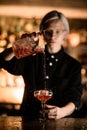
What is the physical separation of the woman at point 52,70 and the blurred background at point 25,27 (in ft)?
6.02

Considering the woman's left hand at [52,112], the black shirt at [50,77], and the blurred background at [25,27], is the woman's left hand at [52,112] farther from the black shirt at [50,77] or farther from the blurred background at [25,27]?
the blurred background at [25,27]

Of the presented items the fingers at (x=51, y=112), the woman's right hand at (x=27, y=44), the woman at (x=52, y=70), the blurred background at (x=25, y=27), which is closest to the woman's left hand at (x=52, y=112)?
the fingers at (x=51, y=112)

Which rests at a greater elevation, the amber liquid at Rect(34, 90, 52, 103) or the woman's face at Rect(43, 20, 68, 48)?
the woman's face at Rect(43, 20, 68, 48)

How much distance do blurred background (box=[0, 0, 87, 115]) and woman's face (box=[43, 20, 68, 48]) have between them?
6.55 feet

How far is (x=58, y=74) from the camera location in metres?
3.37

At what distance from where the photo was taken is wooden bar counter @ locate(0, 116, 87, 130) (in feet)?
8.29

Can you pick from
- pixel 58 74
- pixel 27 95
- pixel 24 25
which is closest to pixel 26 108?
pixel 27 95

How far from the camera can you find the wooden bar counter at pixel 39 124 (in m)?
2.53

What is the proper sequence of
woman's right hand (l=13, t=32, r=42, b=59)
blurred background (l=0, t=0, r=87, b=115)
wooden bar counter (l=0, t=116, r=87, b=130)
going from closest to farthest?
wooden bar counter (l=0, t=116, r=87, b=130)
woman's right hand (l=13, t=32, r=42, b=59)
blurred background (l=0, t=0, r=87, b=115)

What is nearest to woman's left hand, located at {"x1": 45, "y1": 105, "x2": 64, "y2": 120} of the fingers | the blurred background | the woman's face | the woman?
the fingers

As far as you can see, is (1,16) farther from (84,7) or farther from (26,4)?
(84,7)

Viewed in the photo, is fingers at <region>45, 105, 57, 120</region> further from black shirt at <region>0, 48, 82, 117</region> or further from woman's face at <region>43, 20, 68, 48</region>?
woman's face at <region>43, 20, 68, 48</region>

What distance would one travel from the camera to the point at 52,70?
133 inches

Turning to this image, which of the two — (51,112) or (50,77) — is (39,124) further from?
(50,77)
